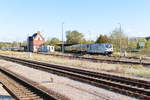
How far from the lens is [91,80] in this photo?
15547 mm

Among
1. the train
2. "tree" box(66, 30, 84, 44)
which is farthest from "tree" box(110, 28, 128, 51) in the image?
"tree" box(66, 30, 84, 44)

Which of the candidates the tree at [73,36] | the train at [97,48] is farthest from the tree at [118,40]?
the tree at [73,36]

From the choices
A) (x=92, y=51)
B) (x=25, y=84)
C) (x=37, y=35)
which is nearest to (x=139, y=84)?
(x=25, y=84)

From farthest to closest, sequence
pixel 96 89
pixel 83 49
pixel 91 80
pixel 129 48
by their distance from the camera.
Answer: pixel 129 48, pixel 83 49, pixel 91 80, pixel 96 89

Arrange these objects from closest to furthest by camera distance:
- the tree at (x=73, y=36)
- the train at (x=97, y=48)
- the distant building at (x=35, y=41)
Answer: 1. the train at (x=97, y=48)
2. the distant building at (x=35, y=41)
3. the tree at (x=73, y=36)

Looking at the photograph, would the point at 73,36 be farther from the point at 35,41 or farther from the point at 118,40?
the point at 118,40

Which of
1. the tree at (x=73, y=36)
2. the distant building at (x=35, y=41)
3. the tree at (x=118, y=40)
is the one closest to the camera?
the tree at (x=118, y=40)

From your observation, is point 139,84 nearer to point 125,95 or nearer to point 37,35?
point 125,95

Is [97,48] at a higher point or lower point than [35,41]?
lower

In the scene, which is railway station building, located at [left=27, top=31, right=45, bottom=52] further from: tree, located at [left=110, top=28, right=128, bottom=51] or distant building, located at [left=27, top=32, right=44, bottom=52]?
tree, located at [left=110, top=28, right=128, bottom=51]

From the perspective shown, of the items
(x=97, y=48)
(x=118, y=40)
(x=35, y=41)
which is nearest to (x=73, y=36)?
(x=35, y=41)

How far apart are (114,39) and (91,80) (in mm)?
68695

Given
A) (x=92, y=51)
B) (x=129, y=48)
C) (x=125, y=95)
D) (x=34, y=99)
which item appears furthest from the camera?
(x=129, y=48)

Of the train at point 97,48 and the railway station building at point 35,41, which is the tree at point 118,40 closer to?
the train at point 97,48
